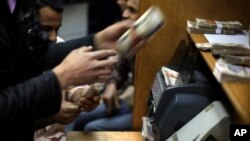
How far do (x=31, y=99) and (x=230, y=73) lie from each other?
476 mm

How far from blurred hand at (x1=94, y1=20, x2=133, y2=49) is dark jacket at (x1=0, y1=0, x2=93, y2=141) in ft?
0.73

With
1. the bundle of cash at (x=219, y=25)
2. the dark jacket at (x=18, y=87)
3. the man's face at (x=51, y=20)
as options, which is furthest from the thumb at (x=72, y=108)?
the bundle of cash at (x=219, y=25)

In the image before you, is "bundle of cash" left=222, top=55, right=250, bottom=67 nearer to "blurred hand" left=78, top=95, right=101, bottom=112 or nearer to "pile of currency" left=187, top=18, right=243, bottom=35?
"pile of currency" left=187, top=18, right=243, bottom=35

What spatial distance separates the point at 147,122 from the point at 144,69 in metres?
0.22

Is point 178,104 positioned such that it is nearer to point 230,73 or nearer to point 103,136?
point 230,73

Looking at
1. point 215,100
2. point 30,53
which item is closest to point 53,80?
point 30,53

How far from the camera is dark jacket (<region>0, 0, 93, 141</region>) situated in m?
0.90

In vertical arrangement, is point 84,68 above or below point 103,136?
above

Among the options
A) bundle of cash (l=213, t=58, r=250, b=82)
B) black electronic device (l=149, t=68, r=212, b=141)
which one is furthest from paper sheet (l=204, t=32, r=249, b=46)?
bundle of cash (l=213, t=58, r=250, b=82)

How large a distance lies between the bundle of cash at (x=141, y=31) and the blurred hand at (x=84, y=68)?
0.05 metres

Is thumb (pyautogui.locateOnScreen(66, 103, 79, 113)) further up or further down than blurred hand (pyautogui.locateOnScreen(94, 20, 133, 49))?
further down

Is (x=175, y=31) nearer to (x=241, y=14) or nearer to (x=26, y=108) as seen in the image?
(x=241, y=14)

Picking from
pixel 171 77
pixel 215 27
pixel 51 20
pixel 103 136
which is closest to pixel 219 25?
pixel 215 27

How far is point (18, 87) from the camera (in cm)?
93
